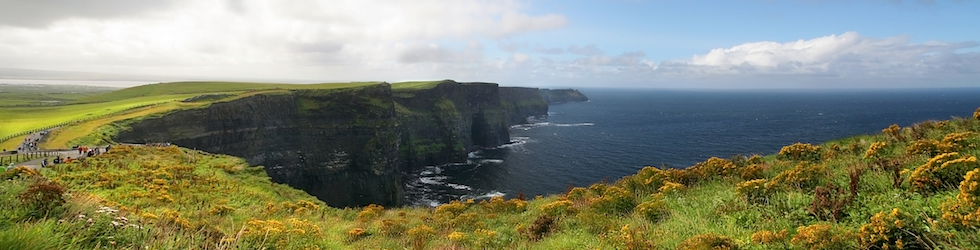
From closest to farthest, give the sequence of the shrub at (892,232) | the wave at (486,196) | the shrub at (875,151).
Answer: the shrub at (892,232)
the shrub at (875,151)
the wave at (486,196)

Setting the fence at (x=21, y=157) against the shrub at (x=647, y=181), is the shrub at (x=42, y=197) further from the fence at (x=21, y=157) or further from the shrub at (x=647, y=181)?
the fence at (x=21, y=157)

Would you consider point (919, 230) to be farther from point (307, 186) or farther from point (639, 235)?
point (307, 186)

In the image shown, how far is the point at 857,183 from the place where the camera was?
1048cm

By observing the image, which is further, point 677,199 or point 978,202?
point 677,199

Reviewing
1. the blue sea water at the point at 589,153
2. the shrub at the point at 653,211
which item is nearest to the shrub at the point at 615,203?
the shrub at the point at 653,211

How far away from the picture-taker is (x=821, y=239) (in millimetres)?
7746

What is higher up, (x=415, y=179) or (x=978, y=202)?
(x=978, y=202)

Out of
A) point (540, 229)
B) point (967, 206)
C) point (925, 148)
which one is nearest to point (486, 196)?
point (540, 229)

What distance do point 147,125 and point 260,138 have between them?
15.4 metres

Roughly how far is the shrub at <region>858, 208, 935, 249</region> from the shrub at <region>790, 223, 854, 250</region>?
25cm

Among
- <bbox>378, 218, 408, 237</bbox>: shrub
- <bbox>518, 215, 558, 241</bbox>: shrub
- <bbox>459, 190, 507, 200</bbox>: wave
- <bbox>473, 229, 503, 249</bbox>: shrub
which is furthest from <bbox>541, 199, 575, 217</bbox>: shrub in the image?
<bbox>459, 190, 507, 200</bbox>: wave

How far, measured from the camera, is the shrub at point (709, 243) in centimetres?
841

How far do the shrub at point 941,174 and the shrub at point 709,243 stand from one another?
4.14 meters

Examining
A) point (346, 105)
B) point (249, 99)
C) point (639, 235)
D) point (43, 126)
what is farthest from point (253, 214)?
point (346, 105)
